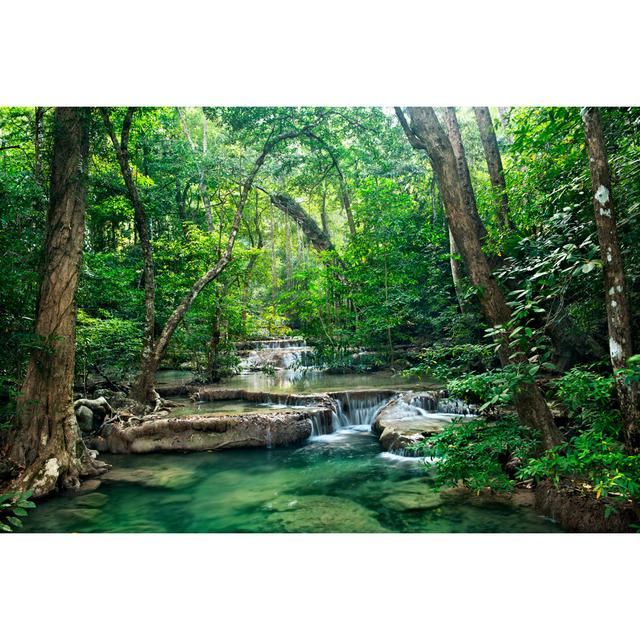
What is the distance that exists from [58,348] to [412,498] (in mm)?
3642

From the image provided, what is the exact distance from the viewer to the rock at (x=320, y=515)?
11.1 ft

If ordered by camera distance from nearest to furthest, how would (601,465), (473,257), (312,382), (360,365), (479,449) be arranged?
(601,465) → (479,449) → (473,257) → (312,382) → (360,365)

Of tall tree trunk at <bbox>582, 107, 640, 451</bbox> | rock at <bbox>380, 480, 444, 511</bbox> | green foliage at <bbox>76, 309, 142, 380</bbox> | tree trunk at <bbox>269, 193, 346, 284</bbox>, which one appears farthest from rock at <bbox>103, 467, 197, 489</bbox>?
tree trunk at <bbox>269, 193, 346, 284</bbox>

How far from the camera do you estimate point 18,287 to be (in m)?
4.11

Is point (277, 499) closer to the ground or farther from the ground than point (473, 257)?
closer to the ground

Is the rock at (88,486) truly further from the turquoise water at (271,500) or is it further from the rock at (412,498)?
the rock at (412,498)

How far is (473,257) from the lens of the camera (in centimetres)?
323

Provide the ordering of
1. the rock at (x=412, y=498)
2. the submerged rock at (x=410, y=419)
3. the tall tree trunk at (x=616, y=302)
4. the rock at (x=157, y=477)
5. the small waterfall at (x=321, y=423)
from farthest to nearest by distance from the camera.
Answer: the small waterfall at (x=321, y=423)
the submerged rock at (x=410, y=419)
the rock at (x=157, y=477)
the rock at (x=412, y=498)
the tall tree trunk at (x=616, y=302)

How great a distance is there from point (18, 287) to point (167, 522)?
262 centimetres

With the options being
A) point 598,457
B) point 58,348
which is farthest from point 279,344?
point 598,457

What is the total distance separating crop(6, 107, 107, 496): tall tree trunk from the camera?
13.1ft

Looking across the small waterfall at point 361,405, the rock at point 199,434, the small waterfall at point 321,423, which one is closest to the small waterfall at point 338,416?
the small waterfall at point 361,405

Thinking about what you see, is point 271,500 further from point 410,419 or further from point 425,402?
point 425,402
